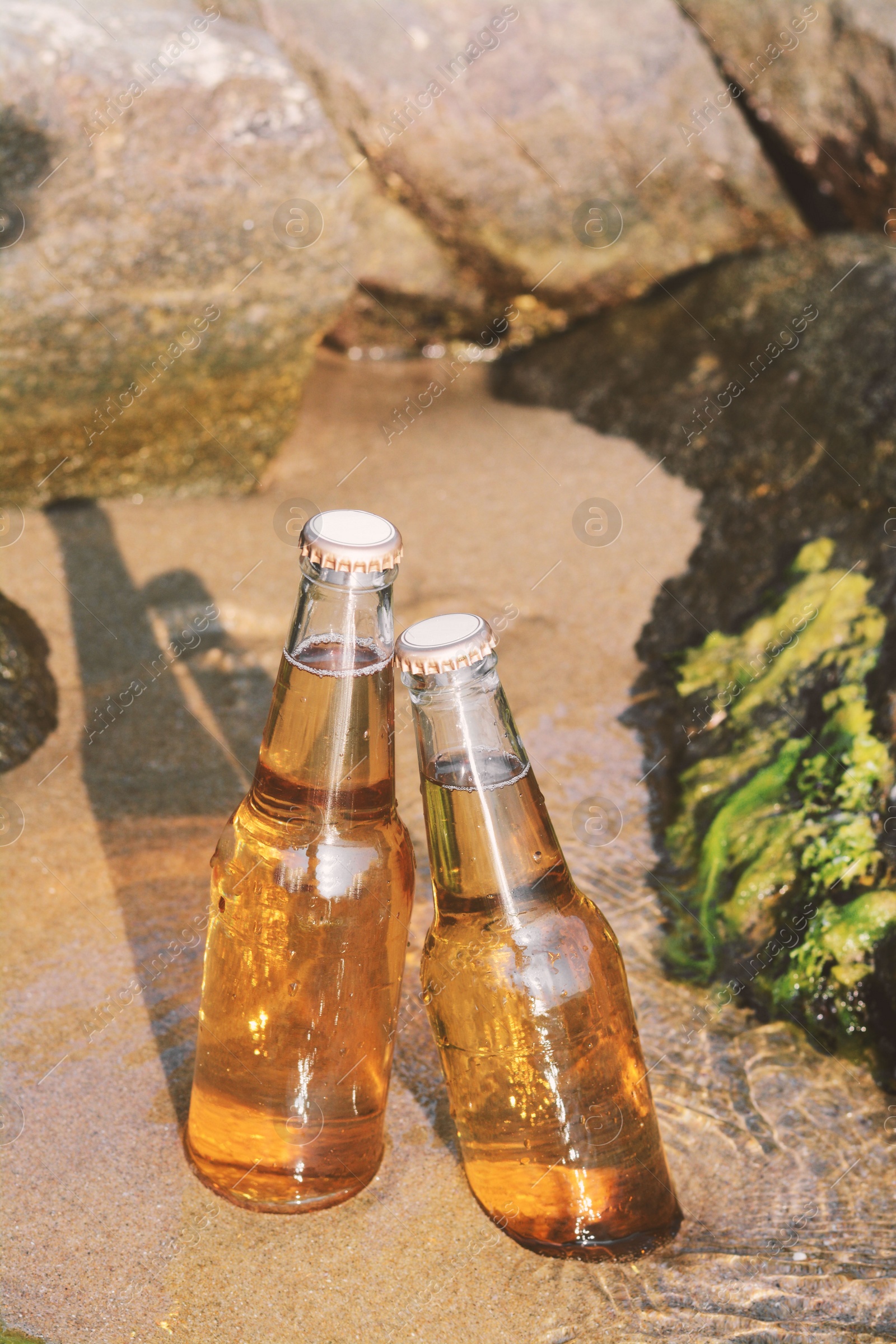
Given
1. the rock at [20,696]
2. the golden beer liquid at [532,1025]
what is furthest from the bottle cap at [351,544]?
the rock at [20,696]

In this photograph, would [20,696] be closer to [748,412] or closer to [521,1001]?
[521,1001]

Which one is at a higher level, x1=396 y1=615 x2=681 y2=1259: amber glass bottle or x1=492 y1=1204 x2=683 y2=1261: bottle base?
x1=396 y1=615 x2=681 y2=1259: amber glass bottle

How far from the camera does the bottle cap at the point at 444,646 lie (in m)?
1.77

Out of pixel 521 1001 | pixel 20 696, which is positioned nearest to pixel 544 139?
pixel 20 696

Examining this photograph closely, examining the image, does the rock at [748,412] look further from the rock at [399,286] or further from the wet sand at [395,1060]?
the rock at [399,286]

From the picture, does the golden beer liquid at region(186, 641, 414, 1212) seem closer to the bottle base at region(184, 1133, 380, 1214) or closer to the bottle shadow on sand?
the bottle base at region(184, 1133, 380, 1214)

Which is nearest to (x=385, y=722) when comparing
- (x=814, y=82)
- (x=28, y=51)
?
(x=28, y=51)

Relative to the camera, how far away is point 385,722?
6.41 ft

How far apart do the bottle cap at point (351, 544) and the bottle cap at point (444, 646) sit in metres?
0.11

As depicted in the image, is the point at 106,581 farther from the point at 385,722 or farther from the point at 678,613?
the point at 385,722

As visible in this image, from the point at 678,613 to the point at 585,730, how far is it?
2.45 feet

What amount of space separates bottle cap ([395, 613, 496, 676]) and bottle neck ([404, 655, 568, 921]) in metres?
0.03

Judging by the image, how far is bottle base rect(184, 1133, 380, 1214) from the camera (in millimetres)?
2156

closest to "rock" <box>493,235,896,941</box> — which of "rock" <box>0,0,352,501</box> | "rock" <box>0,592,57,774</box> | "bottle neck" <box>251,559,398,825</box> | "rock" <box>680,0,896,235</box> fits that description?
→ "rock" <box>680,0,896,235</box>
